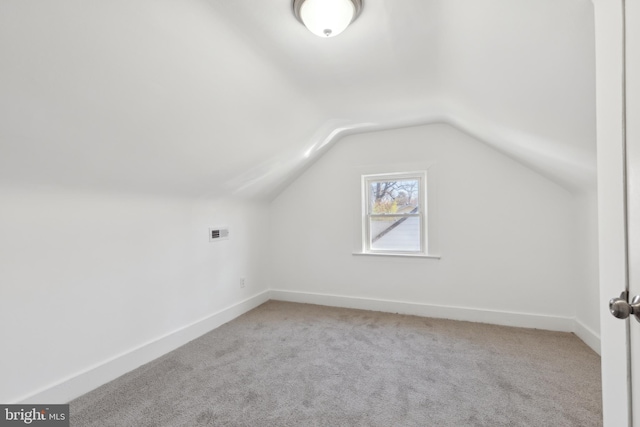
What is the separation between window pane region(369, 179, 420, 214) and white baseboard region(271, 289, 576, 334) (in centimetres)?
111

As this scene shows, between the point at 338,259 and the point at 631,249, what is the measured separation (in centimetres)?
293

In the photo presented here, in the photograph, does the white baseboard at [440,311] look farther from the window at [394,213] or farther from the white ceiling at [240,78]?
the white ceiling at [240,78]

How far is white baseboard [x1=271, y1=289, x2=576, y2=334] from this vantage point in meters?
2.70

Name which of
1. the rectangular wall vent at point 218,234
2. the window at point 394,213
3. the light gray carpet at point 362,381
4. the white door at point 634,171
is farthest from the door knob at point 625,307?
the rectangular wall vent at point 218,234

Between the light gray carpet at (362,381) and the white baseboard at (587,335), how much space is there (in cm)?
5

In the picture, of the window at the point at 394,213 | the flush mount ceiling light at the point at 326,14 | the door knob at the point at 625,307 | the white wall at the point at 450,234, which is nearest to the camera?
the door knob at the point at 625,307

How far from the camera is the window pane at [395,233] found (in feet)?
10.7

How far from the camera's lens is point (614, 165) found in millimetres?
742

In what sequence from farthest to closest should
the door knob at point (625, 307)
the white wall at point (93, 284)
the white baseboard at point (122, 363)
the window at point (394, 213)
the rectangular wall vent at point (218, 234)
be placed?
the window at point (394, 213) < the rectangular wall vent at point (218, 234) < the white baseboard at point (122, 363) < the white wall at point (93, 284) < the door knob at point (625, 307)

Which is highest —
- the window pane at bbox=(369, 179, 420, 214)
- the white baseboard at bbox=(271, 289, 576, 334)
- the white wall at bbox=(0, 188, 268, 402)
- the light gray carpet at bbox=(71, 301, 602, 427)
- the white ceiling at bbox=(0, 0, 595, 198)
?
the white ceiling at bbox=(0, 0, 595, 198)

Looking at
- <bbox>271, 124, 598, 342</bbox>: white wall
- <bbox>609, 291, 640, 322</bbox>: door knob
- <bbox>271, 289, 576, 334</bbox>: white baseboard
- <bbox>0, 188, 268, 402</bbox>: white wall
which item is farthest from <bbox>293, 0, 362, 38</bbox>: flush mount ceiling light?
<bbox>271, 289, 576, 334</bbox>: white baseboard

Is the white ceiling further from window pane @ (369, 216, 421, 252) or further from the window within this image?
window pane @ (369, 216, 421, 252)

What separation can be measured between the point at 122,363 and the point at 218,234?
137cm

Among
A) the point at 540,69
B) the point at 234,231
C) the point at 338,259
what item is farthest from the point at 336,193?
the point at 540,69
